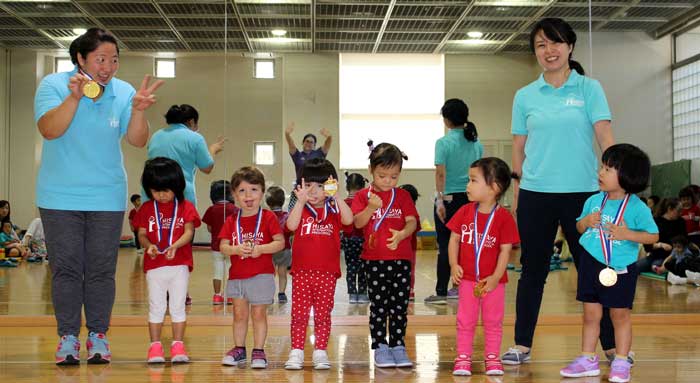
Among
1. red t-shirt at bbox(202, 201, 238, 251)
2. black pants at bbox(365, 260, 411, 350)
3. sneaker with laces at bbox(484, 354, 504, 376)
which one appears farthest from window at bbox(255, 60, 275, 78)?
sneaker with laces at bbox(484, 354, 504, 376)

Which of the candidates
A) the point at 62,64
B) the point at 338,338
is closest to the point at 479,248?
the point at 338,338

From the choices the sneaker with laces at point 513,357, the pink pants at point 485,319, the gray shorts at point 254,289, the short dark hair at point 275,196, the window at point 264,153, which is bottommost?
the sneaker with laces at point 513,357

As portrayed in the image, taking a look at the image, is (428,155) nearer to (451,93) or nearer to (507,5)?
(451,93)

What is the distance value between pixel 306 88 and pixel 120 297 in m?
2.03

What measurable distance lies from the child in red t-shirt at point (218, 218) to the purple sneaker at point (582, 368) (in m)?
2.69

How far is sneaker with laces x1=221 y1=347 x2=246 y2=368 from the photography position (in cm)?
414

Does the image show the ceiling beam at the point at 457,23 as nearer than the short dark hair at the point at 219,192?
No

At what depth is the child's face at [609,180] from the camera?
3760mm

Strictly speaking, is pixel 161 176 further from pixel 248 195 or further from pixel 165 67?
pixel 165 67

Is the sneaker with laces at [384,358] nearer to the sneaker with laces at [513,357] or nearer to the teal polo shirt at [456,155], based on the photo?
the sneaker with laces at [513,357]

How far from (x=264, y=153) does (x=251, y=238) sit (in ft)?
6.21

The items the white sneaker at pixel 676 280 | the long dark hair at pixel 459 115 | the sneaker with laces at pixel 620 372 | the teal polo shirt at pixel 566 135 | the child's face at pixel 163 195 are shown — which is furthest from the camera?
the white sneaker at pixel 676 280

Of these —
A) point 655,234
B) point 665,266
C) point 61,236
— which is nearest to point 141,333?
point 61,236

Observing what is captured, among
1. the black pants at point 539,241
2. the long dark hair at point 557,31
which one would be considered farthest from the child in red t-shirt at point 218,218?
the long dark hair at point 557,31
